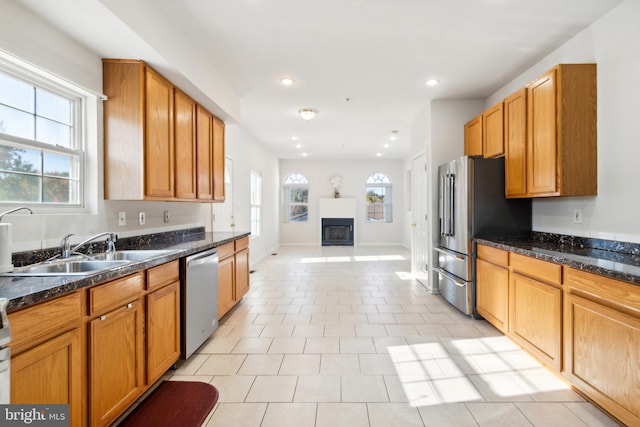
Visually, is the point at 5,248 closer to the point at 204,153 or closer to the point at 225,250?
the point at 225,250

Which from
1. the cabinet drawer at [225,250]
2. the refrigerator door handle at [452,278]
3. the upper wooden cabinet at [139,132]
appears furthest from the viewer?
the refrigerator door handle at [452,278]

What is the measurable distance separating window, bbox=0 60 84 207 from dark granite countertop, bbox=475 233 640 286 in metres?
3.44

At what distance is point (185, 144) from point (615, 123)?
369 centimetres

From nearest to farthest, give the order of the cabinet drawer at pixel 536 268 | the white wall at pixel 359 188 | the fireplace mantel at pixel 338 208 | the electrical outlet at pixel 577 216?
1. the cabinet drawer at pixel 536 268
2. the electrical outlet at pixel 577 216
3. the fireplace mantel at pixel 338 208
4. the white wall at pixel 359 188

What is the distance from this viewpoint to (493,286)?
314cm

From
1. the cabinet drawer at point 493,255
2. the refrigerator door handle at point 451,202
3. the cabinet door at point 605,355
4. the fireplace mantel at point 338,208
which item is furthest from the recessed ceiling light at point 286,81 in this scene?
the fireplace mantel at point 338,208

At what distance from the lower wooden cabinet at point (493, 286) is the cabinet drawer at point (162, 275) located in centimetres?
281

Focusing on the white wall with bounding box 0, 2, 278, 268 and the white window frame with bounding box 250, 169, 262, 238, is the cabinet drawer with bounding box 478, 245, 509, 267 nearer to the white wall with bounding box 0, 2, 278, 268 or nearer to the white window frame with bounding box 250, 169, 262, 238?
the white wall with bounding box 0, 2, 278, 268

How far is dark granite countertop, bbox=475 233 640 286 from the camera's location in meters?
1.73

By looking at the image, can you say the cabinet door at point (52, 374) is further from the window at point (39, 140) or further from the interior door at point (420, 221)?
the interior door at point (420, 221)

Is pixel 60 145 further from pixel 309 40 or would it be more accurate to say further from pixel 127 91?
pixel 309 40

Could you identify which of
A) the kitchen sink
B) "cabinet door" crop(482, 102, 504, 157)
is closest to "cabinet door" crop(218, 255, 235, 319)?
the kitchen sink

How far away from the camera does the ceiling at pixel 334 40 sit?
2.30 m

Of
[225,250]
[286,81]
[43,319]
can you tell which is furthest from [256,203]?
[43,319]
